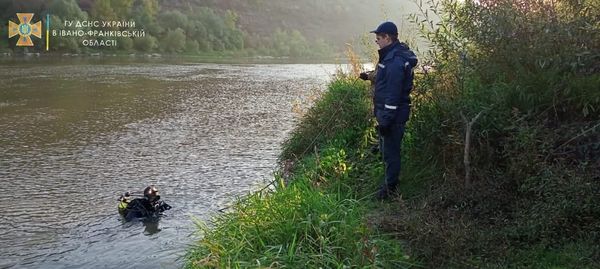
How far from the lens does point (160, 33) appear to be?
219 ft

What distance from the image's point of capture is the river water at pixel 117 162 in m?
6.86

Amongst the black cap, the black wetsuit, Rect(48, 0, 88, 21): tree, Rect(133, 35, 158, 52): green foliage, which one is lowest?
the black wetsuit

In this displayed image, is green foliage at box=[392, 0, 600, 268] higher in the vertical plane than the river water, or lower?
higher

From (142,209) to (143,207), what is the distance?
37mm

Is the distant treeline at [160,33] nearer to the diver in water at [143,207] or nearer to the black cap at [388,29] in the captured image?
the diver in water at [143,207]

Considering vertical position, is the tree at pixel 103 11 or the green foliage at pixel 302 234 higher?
the tree at pixel 103 11

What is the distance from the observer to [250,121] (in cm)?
1653

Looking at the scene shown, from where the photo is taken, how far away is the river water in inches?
270

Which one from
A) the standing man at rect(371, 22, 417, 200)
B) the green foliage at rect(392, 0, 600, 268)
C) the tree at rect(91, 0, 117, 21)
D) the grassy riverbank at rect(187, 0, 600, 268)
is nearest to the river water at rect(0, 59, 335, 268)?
the grassy riverbank at rect(187, 0, 600, 268)

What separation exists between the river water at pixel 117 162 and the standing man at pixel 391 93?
8.64 feet

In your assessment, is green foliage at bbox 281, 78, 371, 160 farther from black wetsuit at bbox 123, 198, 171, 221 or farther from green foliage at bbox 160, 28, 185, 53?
green foliage at bbox 160, 28, 185, 53

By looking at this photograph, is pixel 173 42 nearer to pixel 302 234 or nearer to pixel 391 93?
pixel 391 93

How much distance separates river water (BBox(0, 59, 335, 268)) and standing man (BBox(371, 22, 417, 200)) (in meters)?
2.63

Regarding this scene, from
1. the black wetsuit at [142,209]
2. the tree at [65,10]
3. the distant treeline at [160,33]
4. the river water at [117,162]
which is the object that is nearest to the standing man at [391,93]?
the river water at [117,162]
